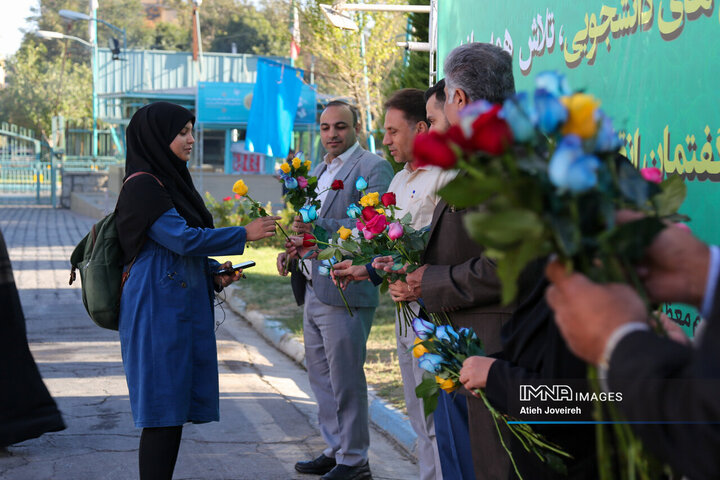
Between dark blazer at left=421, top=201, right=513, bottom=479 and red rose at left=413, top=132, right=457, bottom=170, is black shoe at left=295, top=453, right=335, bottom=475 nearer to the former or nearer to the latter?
dark blazer at left=421, top=201, right=513, bottom=479

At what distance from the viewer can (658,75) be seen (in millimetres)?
3162

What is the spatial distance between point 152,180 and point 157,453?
130 centimetres

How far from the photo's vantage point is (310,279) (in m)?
4.86

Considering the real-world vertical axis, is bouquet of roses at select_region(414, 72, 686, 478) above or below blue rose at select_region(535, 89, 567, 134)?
below

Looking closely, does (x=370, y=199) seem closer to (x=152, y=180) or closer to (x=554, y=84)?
(x=152, y=180)

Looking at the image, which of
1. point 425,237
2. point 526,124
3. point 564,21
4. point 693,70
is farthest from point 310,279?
point 526,124

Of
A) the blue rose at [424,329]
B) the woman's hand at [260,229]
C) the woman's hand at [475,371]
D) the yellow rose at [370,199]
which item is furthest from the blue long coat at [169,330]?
the woman's hand at [475,371]

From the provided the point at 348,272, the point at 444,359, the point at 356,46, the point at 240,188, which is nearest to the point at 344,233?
the point at 348,272

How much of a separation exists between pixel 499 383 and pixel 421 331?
47 cm

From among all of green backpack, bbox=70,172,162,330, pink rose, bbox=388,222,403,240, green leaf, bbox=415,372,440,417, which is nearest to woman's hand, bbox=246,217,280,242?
green backpack, bbox=70,172,162,330

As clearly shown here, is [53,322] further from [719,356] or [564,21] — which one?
[719,356]

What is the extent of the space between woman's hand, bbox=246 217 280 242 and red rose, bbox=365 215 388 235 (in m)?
1.02

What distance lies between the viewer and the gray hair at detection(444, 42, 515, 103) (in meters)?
2.88

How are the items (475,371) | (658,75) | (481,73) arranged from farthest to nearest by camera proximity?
(658,75)
(481,73)
(475,371)
